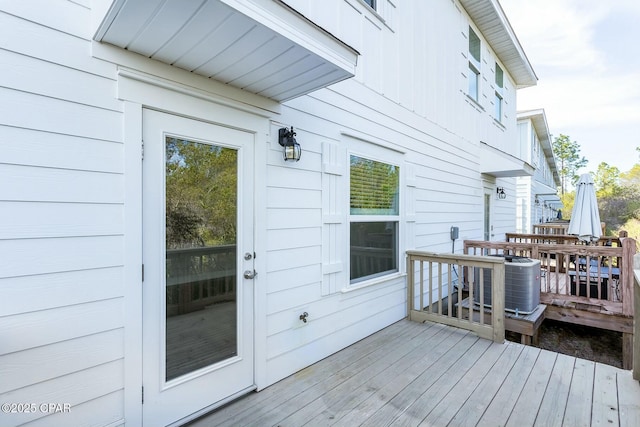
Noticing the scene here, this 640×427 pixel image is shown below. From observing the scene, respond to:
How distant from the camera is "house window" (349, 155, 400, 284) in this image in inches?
141

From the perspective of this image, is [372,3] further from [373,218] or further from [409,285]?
[409,285]

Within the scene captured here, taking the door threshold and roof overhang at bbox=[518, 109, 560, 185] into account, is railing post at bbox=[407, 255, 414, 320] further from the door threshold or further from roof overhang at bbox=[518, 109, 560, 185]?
roof overhang at bbox=[518, 109, 560, 185]

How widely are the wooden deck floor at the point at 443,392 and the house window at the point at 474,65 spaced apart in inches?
209

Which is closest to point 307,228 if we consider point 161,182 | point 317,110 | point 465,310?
point 317,110

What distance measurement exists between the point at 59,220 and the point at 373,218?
2.97 meters

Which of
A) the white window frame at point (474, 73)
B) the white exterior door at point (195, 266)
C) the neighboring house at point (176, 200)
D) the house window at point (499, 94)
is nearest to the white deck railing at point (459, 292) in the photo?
the neighboring house at point (176, 200)

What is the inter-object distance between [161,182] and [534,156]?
16074 millimetres

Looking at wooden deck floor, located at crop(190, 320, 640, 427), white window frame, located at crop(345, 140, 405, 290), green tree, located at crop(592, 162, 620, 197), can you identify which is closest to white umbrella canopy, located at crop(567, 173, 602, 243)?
wooden deck floor, located at crop(190, 320, 640, 427)

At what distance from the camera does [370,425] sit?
2145 mm

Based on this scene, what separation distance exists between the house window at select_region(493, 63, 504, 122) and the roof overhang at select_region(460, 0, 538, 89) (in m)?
0.30

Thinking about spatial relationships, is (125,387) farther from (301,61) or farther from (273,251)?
(301,61)

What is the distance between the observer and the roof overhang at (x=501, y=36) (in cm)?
614

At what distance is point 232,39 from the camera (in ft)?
5.52

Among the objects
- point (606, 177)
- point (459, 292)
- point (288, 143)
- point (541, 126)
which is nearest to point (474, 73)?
point (459, 292)
